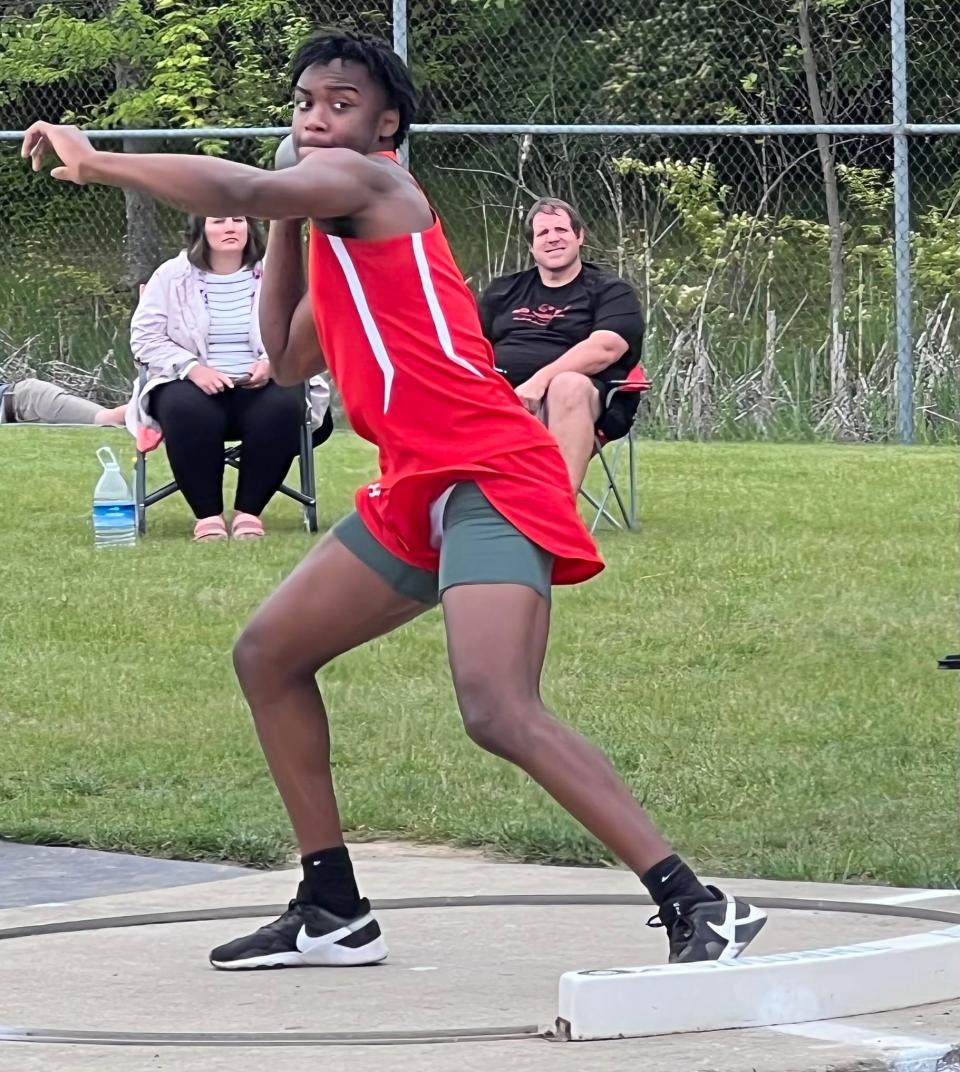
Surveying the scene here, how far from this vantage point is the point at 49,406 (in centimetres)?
1778

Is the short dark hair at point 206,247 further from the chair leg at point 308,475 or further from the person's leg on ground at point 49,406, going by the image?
the person's leg on ground at point 49,406

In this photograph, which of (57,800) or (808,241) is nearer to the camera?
(57,800)

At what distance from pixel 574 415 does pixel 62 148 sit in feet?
21.4

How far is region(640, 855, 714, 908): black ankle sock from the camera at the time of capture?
4.22 meters

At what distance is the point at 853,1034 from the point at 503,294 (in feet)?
25.1

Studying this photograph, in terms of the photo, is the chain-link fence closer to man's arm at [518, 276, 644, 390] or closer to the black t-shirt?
the black t-shirt

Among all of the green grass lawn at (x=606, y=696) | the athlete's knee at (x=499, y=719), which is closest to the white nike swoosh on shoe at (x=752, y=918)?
the athlete's knee at (x=499, y=719)

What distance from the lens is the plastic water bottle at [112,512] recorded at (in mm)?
10711

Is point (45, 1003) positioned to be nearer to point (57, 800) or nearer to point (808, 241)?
point (57, 800)

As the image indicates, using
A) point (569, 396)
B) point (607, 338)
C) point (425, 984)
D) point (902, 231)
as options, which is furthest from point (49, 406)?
point (425, 984)

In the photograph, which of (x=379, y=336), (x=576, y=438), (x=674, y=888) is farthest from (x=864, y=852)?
(x=576, y=438)

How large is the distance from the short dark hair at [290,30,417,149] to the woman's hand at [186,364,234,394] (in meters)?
6.41

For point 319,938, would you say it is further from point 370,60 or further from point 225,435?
point 225,435

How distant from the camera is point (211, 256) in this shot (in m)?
11.1
